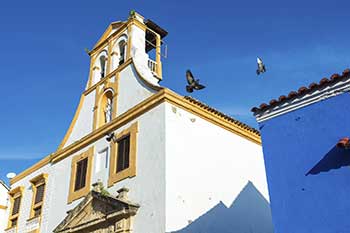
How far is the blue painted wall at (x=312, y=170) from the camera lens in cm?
645

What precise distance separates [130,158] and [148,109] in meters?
1.72

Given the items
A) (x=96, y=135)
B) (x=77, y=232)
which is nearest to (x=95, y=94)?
(x=96, y=135)

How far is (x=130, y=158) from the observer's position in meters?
12.9

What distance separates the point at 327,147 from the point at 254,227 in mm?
7759

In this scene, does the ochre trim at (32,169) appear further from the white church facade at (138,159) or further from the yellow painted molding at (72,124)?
the yellow painted molding at (72,124)

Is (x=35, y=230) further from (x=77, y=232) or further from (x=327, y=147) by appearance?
(x=327, y=147)

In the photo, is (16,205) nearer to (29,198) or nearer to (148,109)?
(29,198)

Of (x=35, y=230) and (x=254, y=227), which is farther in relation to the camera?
(x=35, y=230)

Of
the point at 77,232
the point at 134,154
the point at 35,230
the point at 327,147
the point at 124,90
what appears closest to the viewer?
the point at 327,147

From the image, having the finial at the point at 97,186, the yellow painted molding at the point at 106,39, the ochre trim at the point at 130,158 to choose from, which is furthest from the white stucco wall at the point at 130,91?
the finial at the point at 97,186

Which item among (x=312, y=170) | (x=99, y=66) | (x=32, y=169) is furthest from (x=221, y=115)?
(x=32, y=169)

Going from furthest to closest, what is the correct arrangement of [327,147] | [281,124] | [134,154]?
1. [134,154]
2. [281,124]
3. [327,147]

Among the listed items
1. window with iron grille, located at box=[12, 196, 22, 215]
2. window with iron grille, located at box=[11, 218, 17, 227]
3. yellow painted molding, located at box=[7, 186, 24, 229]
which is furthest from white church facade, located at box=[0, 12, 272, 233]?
window with iron grille, located at box=[12, 196, 22, 215]

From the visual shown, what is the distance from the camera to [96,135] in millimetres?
15227
